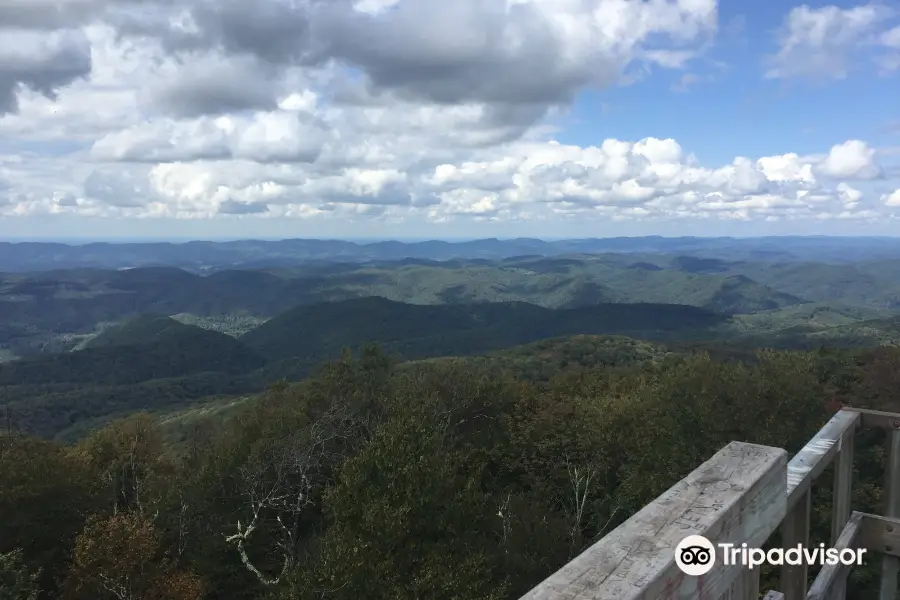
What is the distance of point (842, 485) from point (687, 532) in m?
3.48

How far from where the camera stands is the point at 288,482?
101 ft

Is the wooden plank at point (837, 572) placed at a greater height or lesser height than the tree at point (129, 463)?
greater

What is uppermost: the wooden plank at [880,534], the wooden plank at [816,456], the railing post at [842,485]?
the wooden plank at [816,456]

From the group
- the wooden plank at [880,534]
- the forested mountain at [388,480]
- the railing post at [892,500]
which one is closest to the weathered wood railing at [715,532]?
the wooden plank at [880,534]

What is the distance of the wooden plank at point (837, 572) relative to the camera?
4.05 metres

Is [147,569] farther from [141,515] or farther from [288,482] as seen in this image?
[288,482]

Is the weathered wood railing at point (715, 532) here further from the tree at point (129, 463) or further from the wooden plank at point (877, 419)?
the tree at point (129, 463)

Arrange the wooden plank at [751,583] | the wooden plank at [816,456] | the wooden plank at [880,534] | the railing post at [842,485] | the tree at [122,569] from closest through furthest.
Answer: the wooden plank at [751,583]
the wooden plank at [816,456]
the railing post at [842,485]
the wooden plank at [880,534]
the tree at [122,569]

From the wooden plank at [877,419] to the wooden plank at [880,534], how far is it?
82 cm

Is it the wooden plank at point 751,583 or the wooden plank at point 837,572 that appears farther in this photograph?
the wooden plank at point 837,572

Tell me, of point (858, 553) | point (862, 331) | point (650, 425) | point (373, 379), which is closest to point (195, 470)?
point (373, 379)

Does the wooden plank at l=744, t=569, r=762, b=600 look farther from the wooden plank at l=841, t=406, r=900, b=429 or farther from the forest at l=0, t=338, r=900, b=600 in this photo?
the forest at l=0, t=338, r=900, b=600

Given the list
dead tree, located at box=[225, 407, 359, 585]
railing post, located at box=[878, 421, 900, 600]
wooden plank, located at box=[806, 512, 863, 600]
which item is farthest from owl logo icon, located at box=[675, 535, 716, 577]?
dead tree, located at box=[225, 407, 359, 585]

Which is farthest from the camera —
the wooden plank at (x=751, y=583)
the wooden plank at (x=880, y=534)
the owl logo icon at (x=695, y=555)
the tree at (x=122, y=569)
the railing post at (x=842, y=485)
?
the tree at (x=122, y=569)
